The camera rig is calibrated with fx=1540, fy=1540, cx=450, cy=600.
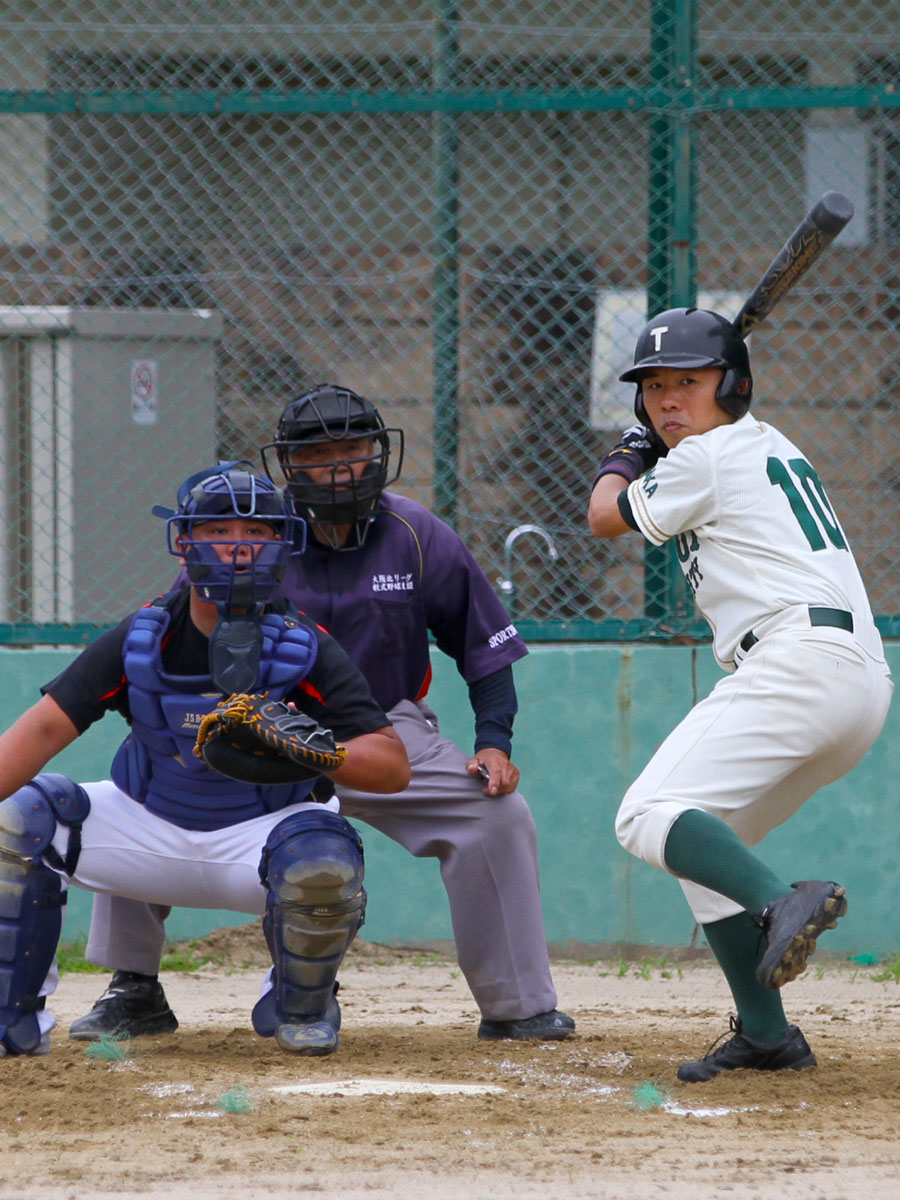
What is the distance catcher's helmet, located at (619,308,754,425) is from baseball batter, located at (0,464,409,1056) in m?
0.94

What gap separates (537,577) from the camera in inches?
222

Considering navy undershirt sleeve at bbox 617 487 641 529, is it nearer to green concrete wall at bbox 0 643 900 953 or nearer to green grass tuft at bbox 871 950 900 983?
green concrete wall at bbox 0 643 900 953

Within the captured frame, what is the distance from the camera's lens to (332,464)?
153 inches

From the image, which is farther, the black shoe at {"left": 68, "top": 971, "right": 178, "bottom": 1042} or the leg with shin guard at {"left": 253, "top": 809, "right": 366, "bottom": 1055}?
the black shoe at {"left": 68, "top": 971, "right": 178, "bottom": 1042}

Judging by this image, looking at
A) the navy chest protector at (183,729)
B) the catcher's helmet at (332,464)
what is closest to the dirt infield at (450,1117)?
the navy chest protector at (183,729)

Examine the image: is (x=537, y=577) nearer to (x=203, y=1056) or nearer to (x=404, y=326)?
(x=404, y=326)

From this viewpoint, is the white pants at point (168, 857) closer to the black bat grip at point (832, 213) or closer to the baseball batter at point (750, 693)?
the baseball batter at point (750, 693)

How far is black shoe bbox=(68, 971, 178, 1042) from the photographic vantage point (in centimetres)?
381

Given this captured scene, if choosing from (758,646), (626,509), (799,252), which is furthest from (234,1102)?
(799,252)

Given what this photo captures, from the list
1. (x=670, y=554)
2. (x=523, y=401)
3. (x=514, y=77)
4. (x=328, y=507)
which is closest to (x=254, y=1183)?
(x=328, y=507)

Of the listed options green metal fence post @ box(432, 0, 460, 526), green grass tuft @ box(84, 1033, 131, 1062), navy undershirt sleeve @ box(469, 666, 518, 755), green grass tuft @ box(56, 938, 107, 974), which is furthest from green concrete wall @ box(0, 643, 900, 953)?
green grass tuft @ box(84, 1033, 131, 1062)

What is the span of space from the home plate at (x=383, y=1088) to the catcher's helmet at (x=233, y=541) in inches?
41.2

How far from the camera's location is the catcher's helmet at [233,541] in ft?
11.3

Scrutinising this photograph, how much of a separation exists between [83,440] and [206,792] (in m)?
2.41
